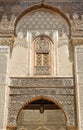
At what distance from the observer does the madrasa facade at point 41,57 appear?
5805mm

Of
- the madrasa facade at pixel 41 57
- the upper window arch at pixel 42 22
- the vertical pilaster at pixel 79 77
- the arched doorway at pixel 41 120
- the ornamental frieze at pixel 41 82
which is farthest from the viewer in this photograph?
the arched doorway at pixel 41 120

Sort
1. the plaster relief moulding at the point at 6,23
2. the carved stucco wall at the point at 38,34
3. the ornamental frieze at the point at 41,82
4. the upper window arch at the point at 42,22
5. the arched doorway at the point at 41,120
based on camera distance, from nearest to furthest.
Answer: the ornamental frieze at the point at 41,82 → the carved stucco wall at the point at 38,34 → the plaster relief moulding at the point at 6,23 → the upper window arch at the point at 42,22 → the arched doorway at the point at 41,120

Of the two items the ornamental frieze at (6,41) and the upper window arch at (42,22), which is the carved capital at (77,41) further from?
the ornamental frieze at (6,41)

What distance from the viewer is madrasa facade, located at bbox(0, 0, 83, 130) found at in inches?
229

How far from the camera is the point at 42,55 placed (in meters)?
6.38

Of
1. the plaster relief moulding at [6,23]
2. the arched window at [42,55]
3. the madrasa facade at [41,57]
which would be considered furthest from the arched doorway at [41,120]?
the plaster relief moulding at [6,23]

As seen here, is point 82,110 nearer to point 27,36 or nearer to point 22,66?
point 22,66

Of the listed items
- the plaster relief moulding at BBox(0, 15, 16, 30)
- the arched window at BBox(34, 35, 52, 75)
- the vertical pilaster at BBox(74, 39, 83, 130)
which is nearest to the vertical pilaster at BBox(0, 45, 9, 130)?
the plaster relief moulding at BBox(0, 15, 16, 30)

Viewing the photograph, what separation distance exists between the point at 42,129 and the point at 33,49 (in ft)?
9.88

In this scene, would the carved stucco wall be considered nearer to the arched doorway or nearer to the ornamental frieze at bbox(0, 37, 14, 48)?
the ornamental frieze at bbox(0, 37, 14, 48)

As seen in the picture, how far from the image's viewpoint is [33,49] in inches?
253

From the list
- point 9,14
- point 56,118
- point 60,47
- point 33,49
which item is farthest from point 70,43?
point 56,118

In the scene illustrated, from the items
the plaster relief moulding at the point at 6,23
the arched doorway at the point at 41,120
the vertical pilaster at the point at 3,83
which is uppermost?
the plaster relief moulding at the point at 6,23

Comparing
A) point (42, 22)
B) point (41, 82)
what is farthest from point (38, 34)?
point (41, 82)
